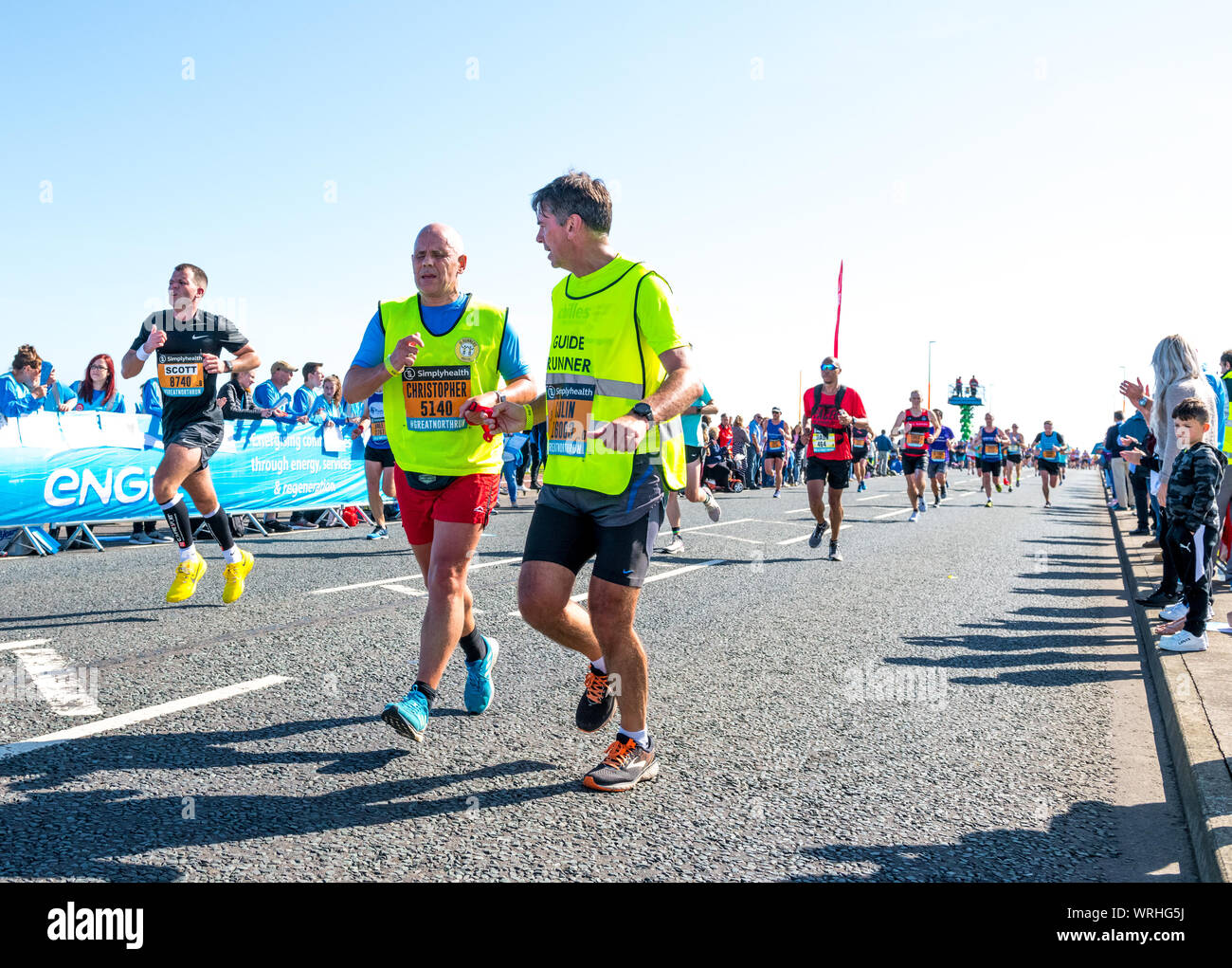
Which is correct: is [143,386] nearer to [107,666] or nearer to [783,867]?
[107,666]

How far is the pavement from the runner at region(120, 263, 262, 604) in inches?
215

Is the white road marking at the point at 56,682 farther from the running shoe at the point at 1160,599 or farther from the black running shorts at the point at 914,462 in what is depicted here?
the black running shorts at the point at 914,462

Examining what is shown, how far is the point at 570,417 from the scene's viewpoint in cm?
324

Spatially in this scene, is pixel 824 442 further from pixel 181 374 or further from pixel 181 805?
pixel 181 805

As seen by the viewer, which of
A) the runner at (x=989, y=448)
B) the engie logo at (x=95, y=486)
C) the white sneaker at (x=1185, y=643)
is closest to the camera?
the white sneaker at (x=1185, y=643)

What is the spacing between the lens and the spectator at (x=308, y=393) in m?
13.1

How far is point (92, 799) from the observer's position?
294 cm

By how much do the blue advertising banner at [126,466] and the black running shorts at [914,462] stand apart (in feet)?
29.7

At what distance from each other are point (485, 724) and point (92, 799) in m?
1.42

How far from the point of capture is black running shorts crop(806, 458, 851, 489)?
1012 cm

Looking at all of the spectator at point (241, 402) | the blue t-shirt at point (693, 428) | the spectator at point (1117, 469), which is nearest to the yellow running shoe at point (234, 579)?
the blue t-shirt at point (693, 428)

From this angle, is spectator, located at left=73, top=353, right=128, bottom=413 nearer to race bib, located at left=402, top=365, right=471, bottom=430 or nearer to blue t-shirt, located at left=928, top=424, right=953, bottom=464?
race bib, located at left=402, top=365, right=471, bottom=430
